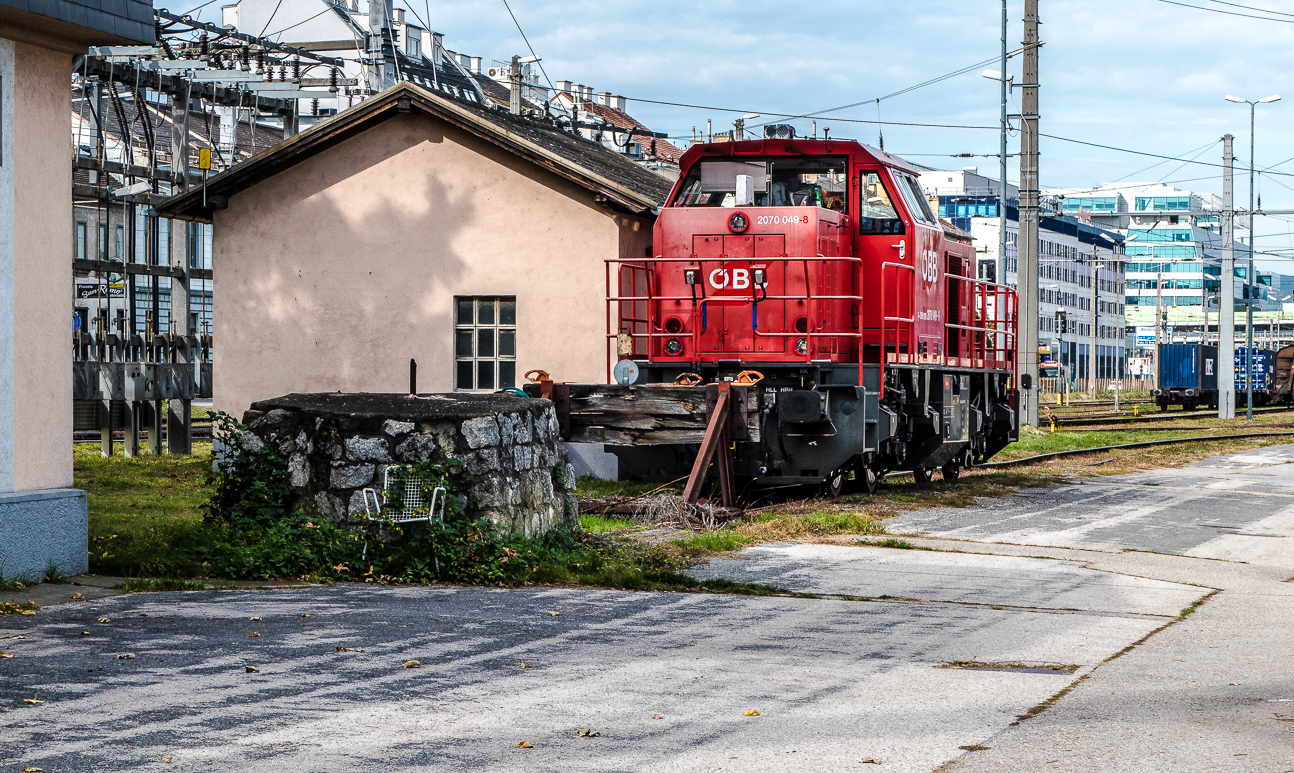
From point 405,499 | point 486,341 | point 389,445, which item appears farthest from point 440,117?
point 405,499

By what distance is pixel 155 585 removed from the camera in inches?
334

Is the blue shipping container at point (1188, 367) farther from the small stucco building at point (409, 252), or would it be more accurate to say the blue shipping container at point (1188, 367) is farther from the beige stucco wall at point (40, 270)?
the beige stucco wall at point (40, 270)

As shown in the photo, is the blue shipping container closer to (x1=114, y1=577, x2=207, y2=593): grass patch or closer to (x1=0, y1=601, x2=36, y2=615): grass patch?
(x1=114, y1=577, x2=207, y2=593): grass patch

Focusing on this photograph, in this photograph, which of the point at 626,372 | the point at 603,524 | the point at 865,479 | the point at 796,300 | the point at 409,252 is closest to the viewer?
the point at 603,524

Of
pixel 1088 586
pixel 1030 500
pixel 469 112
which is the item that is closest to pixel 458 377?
pixel 469 112

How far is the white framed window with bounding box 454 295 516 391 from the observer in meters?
17.8

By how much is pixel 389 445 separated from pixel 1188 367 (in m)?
50.3

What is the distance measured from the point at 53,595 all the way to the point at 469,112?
10.4m

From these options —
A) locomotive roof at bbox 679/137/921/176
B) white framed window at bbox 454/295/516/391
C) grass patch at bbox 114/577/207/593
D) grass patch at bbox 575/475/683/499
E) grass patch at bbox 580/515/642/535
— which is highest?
locomotive roof at bbox 679/137/921/176

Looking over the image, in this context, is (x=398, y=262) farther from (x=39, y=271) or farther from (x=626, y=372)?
(x=39, y=271)

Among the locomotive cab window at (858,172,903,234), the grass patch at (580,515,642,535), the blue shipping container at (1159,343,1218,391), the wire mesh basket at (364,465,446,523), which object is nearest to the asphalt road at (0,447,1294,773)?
the wire mesh basket at (364,465,446,523)

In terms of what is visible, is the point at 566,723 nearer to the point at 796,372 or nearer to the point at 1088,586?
the point at 1088,586

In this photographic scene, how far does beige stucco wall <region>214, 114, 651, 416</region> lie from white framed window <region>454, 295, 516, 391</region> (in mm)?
186

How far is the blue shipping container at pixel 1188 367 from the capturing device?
176 ft
